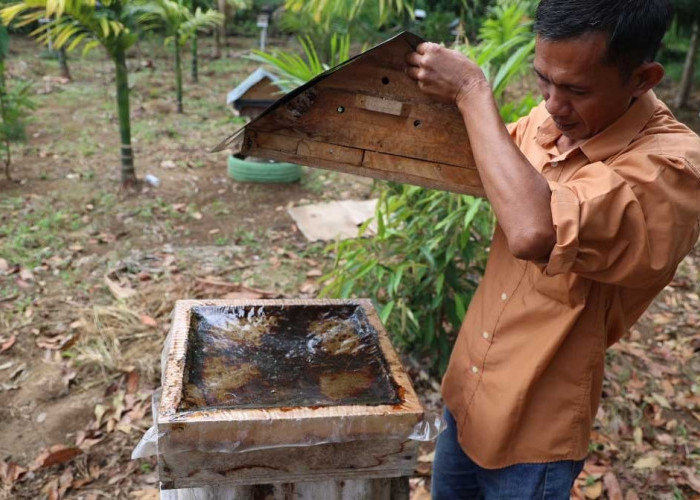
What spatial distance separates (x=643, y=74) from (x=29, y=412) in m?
3.39

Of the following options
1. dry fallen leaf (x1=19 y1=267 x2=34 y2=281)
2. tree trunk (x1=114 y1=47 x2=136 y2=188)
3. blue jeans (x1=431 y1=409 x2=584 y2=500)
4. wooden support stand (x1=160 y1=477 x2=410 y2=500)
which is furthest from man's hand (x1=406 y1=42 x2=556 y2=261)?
tree trunk (x1=114 y1=47 x2=136 y2=188)

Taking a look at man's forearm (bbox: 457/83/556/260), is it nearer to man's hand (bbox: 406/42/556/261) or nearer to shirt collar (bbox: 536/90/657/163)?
man's hand (bbox: 406/42/556/261)

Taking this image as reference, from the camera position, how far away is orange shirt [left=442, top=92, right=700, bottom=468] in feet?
3.96

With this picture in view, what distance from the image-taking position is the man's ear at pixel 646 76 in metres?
1.27

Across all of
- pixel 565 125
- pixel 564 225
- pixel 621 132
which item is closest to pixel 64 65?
pixel 565 125

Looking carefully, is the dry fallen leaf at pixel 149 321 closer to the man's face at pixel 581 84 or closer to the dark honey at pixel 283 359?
the dark honey at pixel 283 359

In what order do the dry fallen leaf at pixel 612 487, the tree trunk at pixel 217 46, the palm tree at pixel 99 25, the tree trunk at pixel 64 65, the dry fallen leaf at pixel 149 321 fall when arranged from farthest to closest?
1. the tree trunk at pixel 217 46
2. the tree trunk at pixel 64 65
3. the palm tree at pixel 99 25
4. the dry fallen leaf at pixel 149 321
5. the dry fallen leaf at pixel 612 487

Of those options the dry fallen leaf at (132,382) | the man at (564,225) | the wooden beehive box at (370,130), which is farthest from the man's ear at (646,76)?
the dry fallen leaf at (132,382)

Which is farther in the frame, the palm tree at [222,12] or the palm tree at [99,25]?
the palm tree at [222,12]

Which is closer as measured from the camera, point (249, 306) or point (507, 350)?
point (507, 350)

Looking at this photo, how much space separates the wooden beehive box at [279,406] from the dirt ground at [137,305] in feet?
4.95

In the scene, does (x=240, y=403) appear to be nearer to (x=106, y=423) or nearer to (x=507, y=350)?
(x=507, y=350)

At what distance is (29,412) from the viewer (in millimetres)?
3170

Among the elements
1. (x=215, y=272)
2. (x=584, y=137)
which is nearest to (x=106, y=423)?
(x=215, y=272)
